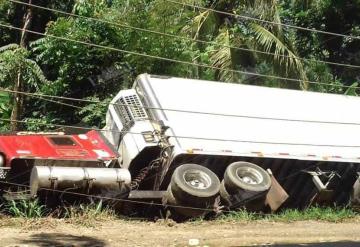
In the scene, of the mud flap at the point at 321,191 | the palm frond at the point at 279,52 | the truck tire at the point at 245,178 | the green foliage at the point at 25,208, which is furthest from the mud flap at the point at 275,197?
the palm frond at the point at 279,52

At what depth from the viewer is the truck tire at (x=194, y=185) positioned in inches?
400

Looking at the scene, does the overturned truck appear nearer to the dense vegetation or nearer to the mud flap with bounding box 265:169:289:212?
the mud flap with bounding box 265:169:289:212

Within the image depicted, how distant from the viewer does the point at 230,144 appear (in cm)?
1128

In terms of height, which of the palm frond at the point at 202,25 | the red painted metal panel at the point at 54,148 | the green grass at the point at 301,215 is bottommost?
the green grass at the point at 301,215

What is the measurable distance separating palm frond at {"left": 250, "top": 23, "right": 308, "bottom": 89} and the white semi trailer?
3.25 m

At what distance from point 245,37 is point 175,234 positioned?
29.6 ft

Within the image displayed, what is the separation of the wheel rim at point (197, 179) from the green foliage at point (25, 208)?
256cm

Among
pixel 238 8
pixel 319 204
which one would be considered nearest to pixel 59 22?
pixel 238 8

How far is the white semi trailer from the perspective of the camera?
10672 millimetres

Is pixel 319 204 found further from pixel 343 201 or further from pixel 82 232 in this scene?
pixel 82 232

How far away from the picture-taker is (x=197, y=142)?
10977 millimetres

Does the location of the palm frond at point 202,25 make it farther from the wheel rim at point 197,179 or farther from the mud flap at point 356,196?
the wheel rim at point 197,179

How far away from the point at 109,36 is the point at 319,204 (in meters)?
6.82

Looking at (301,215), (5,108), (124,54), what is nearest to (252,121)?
(301,215)
